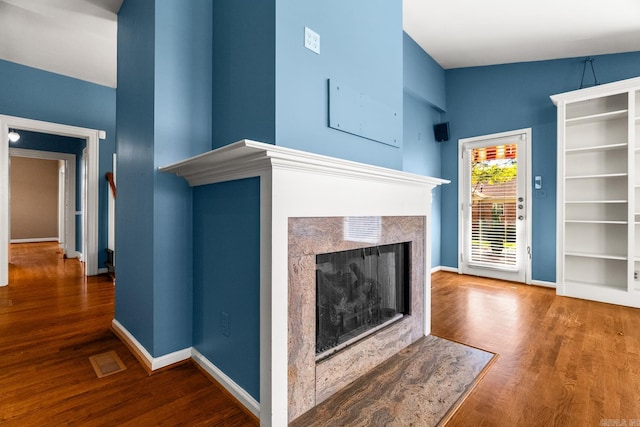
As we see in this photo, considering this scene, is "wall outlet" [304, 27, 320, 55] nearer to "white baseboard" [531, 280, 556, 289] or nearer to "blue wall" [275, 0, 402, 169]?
"blue wall" [275, 0, 402, 169]

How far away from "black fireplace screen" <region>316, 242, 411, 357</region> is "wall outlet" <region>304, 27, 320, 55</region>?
3.82ft

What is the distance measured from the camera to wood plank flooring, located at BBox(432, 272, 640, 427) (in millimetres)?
1456

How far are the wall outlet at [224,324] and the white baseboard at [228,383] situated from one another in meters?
0.22

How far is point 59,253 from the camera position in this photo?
6172 mm

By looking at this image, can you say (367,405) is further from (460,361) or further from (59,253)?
(59,253)

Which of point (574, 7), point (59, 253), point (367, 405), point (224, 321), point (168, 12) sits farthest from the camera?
point (59, 253)

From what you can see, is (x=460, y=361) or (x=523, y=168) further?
(x=523, y=168)

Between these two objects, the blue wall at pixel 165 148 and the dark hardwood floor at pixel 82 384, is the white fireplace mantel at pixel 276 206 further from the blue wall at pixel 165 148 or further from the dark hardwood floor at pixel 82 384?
the blue wall at pixel 165 148

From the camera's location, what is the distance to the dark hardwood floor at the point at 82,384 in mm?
1390

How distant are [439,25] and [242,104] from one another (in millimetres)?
3041

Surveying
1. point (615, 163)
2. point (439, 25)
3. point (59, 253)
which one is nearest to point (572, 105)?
point (615, 163)

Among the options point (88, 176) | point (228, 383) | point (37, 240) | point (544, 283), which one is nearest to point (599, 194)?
point (544, 283)

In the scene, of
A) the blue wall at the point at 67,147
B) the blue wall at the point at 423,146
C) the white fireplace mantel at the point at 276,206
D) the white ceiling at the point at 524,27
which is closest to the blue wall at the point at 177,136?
the white fireplace mantel at the point at 276,206

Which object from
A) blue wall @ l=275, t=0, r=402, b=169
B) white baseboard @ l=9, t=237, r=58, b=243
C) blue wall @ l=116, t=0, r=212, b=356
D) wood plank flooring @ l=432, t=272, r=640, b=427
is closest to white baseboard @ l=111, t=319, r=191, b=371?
blue wall @ l=116, t=0, r=212, b=356
